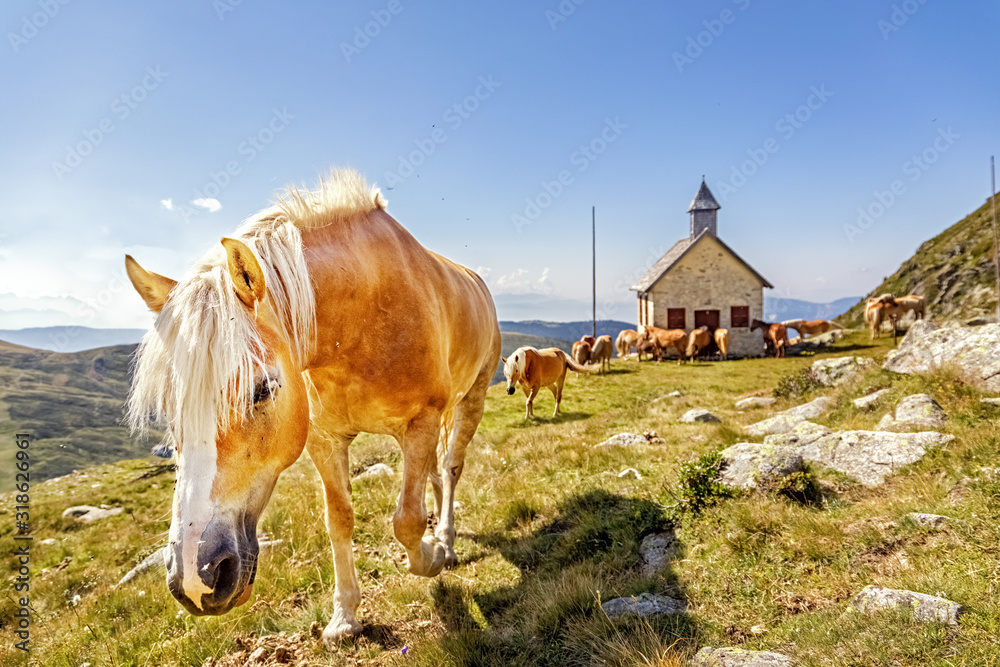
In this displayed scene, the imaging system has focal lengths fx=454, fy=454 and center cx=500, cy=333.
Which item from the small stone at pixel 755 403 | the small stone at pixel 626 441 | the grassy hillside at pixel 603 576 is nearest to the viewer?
the grassy hillside at pixel 603 576

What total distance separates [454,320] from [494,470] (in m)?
3.90

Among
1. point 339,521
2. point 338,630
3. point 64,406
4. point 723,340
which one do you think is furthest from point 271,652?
point 64,406

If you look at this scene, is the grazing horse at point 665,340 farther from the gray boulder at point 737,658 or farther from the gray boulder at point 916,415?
the gray boulder at point 737,658

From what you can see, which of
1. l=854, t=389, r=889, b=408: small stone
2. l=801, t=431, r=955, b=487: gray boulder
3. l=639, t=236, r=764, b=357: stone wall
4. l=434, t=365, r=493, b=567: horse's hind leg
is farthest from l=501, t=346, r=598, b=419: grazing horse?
l=639, t=236, r=764, b=357: stone wall

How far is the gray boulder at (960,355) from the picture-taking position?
5832 mm

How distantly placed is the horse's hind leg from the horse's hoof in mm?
1106

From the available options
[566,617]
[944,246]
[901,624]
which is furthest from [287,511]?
[944,246]

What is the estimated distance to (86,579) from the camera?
5840 mm

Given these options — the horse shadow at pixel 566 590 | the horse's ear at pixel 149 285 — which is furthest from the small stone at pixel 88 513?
the horse's ear at pixel 149 285

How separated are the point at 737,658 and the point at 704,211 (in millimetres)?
34277

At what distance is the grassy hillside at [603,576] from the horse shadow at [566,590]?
2cm

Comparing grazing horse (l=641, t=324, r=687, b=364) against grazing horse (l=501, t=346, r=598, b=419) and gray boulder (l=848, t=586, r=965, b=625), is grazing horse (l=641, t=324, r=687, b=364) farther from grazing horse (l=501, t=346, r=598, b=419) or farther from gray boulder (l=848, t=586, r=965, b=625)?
gray boulder (l=848, t=586, r=965, b=625)

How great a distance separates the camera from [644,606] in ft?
9.34

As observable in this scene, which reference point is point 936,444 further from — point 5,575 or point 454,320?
point 5,575
